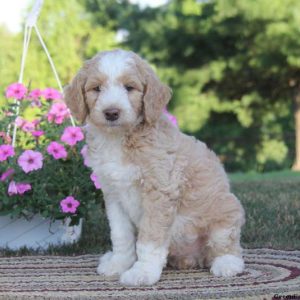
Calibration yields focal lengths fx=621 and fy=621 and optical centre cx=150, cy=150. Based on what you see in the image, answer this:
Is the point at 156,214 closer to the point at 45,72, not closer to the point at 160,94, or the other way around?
the point at 160,94

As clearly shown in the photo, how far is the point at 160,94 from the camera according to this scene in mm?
3791

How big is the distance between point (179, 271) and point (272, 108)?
525 inches

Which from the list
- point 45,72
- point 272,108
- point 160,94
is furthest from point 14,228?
point 272,108

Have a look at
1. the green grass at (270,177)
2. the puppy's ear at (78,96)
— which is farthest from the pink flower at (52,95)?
the green grass at (270,177)

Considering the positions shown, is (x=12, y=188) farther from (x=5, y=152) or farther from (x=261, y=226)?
(x=261, y=226)

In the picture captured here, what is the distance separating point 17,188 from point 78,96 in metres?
1.42

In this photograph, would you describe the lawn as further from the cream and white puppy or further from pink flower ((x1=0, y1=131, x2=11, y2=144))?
the cream and white puppy

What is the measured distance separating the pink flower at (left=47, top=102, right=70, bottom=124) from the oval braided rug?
130cm

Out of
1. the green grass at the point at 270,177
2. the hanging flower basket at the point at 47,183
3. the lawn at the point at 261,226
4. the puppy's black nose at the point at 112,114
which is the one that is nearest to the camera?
the puppy's black nose at the point at 112,114

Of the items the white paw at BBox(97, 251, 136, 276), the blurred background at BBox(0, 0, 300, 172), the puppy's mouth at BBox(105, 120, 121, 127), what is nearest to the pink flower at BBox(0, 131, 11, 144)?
the white paw at BBox(97, 251, 136, 276)

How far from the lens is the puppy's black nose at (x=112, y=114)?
360 cm

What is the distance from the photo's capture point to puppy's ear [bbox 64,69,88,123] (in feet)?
12.6

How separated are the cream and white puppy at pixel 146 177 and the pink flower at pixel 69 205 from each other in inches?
34.4

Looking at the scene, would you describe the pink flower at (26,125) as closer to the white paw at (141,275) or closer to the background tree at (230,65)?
the white paw at (141,275)
